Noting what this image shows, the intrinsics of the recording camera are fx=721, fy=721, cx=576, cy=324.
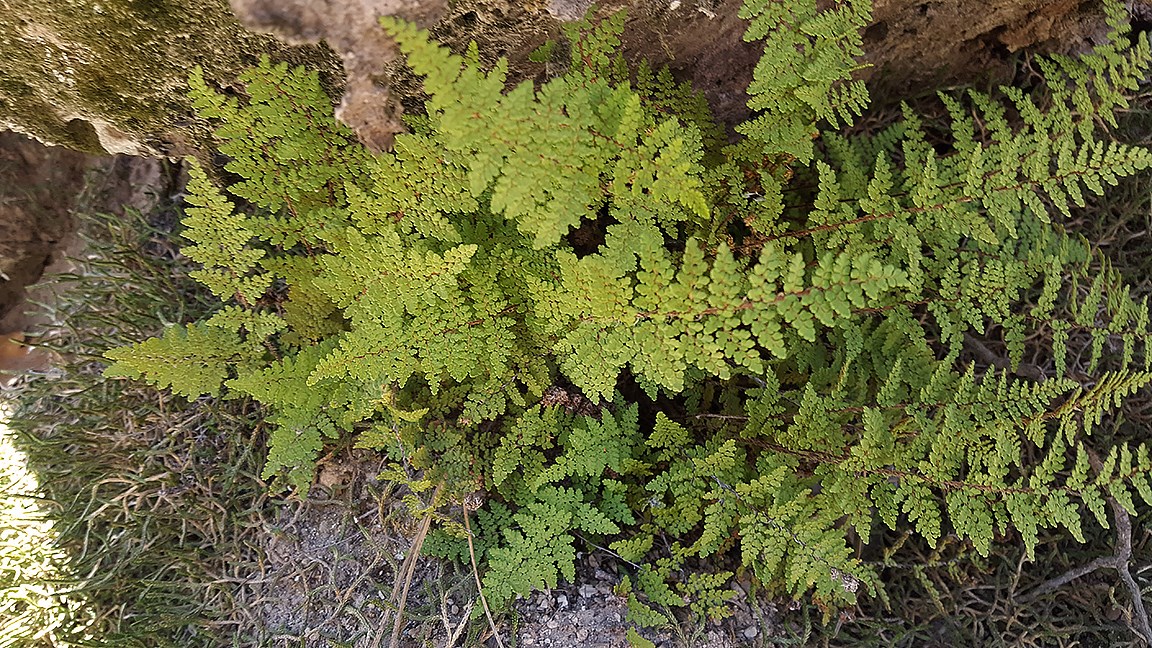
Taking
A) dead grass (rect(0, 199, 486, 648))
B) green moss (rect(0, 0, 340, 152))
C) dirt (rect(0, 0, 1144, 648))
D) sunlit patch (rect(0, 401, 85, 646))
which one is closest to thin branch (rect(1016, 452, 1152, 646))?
Answer: dirt (rect(0, 0, 1144, 648))

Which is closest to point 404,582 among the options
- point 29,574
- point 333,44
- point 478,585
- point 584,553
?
point 478,585

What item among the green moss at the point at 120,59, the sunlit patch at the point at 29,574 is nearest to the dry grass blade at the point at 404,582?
the sunlit patch at the point at 29,574

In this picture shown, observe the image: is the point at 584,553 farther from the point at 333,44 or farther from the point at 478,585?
the point at 333,44

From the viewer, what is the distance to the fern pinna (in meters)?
2.06

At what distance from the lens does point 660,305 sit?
2072 millimetres

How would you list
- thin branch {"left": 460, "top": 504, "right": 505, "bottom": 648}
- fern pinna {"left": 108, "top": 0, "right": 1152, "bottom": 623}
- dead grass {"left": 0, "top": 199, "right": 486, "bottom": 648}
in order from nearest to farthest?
fern pinna {"left": 108, "top": 0, "right": 1152, "bottom": 623}
thin branch {"left": 460, "top": 504, "right": 505, "bottom": 648}
dead grass {"left": 0, "top": 199, "right": 486, "bottom": 648}

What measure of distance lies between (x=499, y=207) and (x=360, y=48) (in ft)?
2.13

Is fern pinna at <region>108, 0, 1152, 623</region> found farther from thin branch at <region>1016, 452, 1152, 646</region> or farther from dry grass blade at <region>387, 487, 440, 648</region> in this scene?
thin branch at <region>1016, 452, 1152, 646</region>

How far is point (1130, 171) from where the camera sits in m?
2.19

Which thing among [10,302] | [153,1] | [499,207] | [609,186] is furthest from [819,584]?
[10,302]

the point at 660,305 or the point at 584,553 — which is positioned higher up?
the point at 660,305

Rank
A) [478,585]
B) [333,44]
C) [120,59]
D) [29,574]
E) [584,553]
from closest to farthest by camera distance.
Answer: [333,44]
[120,59]
[478,585]
[584,553]
[29,574]

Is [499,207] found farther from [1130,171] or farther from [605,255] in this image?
[1130,171]

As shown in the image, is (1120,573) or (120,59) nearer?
(120,59)
